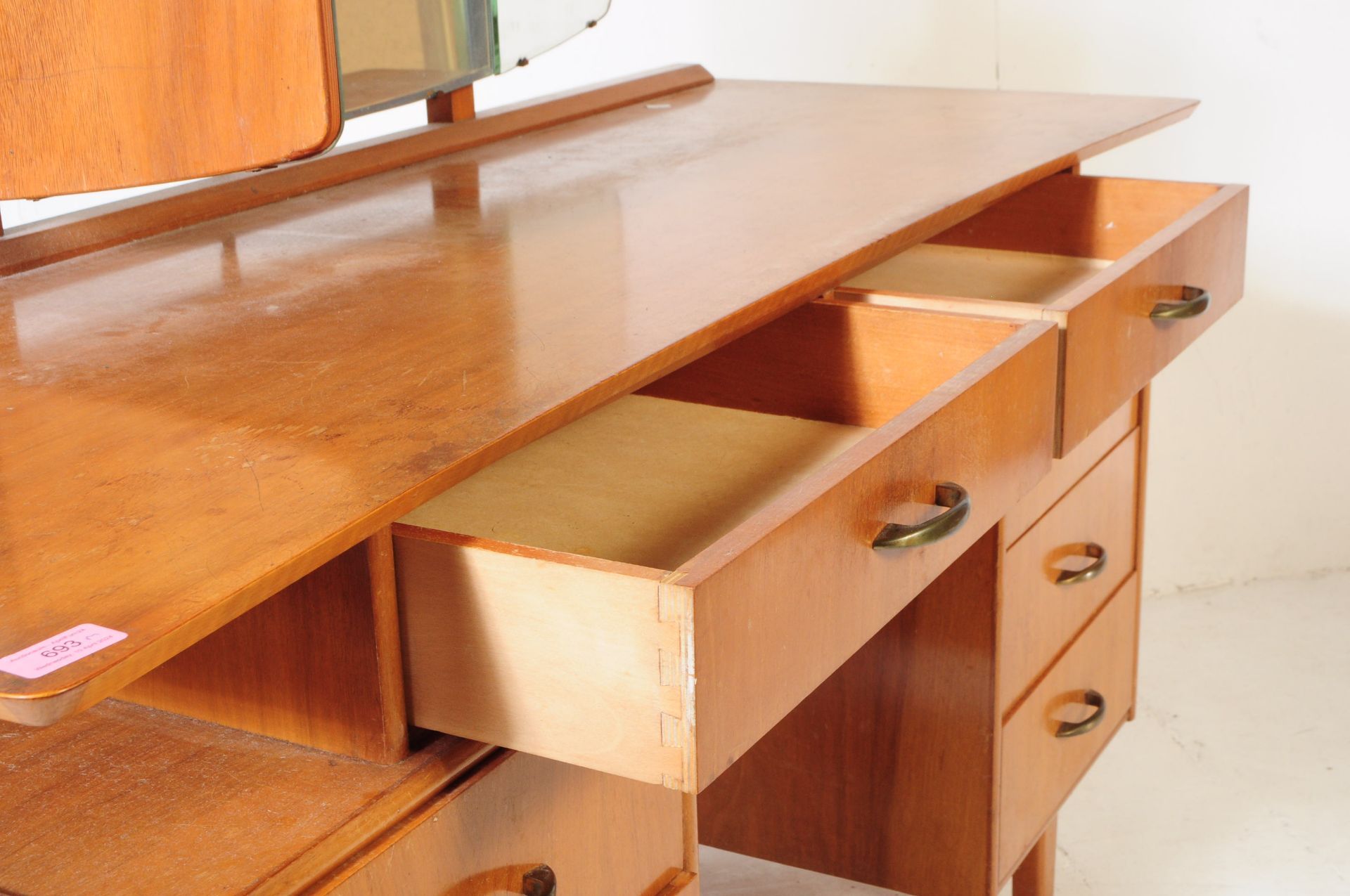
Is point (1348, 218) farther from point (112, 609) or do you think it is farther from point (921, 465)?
point (112, 609)

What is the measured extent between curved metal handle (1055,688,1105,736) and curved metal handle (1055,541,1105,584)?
0.13 meters

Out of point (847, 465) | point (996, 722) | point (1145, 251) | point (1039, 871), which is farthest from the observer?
point (1039, 871)

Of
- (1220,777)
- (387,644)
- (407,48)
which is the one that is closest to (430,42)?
(407,48)

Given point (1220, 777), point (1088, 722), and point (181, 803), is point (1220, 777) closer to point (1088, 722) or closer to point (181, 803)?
point (1088, 722)

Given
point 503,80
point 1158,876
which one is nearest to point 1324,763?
point 1158,876

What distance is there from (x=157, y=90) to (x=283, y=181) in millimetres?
360

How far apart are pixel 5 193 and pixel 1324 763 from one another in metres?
1.85

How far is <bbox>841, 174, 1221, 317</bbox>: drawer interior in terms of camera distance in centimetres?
144

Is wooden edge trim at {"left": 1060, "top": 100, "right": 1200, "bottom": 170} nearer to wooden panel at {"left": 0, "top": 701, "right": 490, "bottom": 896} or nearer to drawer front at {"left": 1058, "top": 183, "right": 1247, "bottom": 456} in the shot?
drawer front at {"left": 1058, "top": 183, "right": 1247, "bottom": 456}

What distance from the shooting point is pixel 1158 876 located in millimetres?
1836

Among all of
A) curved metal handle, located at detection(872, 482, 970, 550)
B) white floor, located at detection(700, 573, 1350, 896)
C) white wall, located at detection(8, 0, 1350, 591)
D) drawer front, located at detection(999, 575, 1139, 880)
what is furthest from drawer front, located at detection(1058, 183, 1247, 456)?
white wall, located at detection(8, 0, 1350, 591)

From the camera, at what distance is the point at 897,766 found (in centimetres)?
140

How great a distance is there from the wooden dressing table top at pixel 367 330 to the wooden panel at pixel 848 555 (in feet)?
0.44

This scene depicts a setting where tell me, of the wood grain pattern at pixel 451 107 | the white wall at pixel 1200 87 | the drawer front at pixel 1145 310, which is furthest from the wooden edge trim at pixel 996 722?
the white wall at pixel 1200 87
